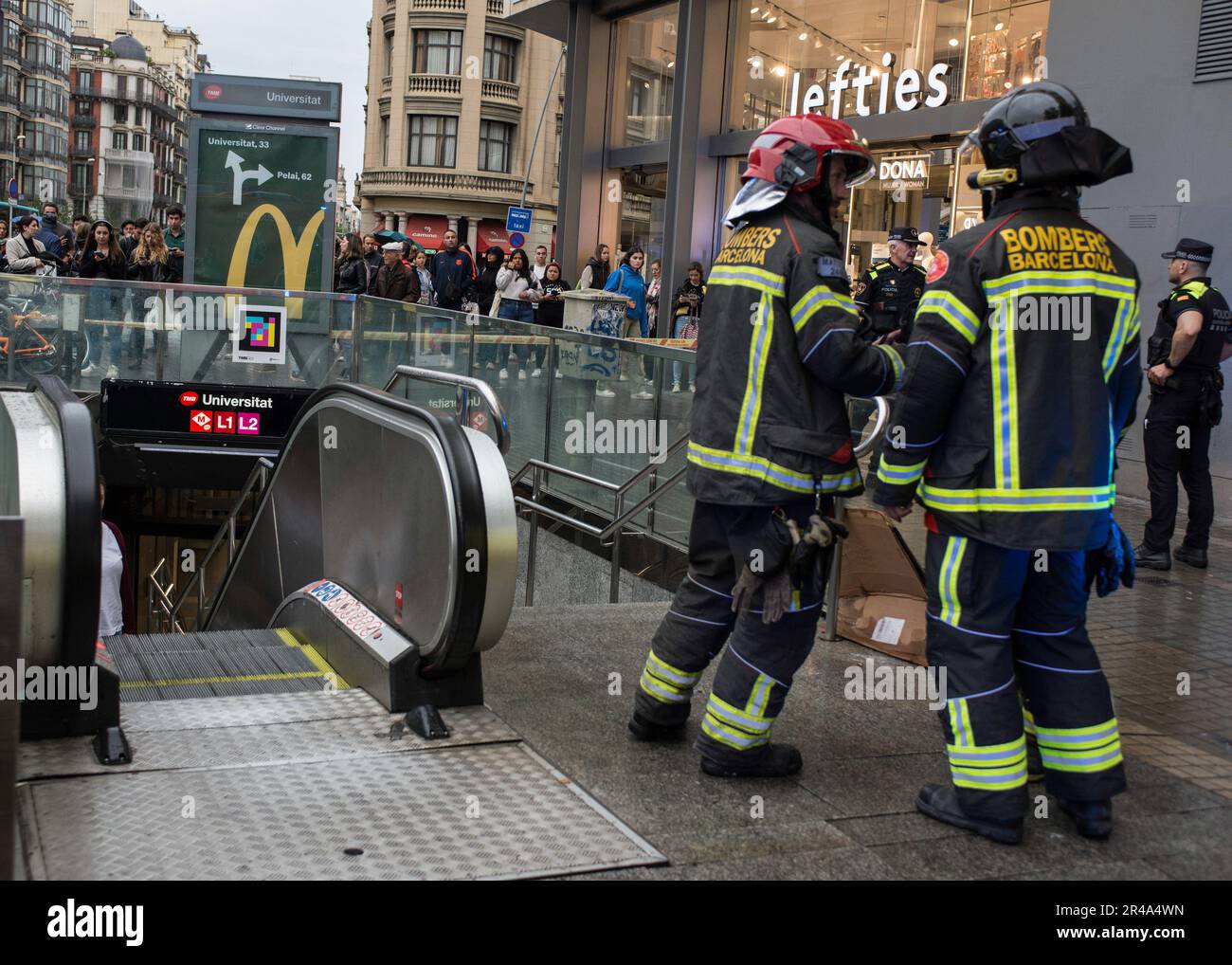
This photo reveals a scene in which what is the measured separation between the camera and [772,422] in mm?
4027

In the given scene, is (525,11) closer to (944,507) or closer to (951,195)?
(951,195)

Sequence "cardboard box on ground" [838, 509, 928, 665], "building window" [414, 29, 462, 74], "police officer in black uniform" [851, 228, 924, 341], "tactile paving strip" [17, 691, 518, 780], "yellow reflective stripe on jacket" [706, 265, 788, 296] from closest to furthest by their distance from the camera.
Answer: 1. "yellow reflective stripe on jacket" [706, 265, 788, 296]
2. "tactile paving strip" [17, 691, 518, 780]
3. "cardboard box on ground" [838, 509, 928, 665]
4. "police officer in black uniform" [851, 228, 924, 341]
5. "building window" [414, 29, 462, 74]

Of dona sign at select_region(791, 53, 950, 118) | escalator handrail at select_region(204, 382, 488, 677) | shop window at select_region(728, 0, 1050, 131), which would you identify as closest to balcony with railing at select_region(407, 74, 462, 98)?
shop window at select_region(728, 0, 1050, 131)

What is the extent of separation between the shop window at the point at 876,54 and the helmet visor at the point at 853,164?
402 inches

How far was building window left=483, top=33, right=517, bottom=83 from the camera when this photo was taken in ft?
192

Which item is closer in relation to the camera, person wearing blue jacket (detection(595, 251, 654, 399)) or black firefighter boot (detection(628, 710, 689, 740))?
black firefighter boot (detection(628, 710, 689, 740))

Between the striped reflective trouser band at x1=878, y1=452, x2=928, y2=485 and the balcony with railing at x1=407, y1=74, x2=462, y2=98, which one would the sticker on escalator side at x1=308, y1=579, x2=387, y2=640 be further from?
the balcony with railing at x1=407, y1=74, x2=462, y2=98

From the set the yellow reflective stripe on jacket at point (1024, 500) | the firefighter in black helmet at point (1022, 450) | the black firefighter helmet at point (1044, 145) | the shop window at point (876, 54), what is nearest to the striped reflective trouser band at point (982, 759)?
the firefighter in black helmet at point (1022, 450)

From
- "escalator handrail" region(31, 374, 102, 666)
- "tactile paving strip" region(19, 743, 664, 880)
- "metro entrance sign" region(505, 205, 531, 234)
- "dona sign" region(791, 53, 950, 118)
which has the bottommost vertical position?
"tactile paving strip" region(19, 743, 664, 880)

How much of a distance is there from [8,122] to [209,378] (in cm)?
11049

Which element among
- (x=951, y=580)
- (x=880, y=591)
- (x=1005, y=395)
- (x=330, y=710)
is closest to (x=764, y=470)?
(x=951, y=580)

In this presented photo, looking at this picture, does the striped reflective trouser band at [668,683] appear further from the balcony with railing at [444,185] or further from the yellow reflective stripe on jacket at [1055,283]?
the balcony with railing at [444,185]

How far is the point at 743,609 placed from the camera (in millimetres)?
4105

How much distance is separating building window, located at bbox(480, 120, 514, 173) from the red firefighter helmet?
5656 centimetres
